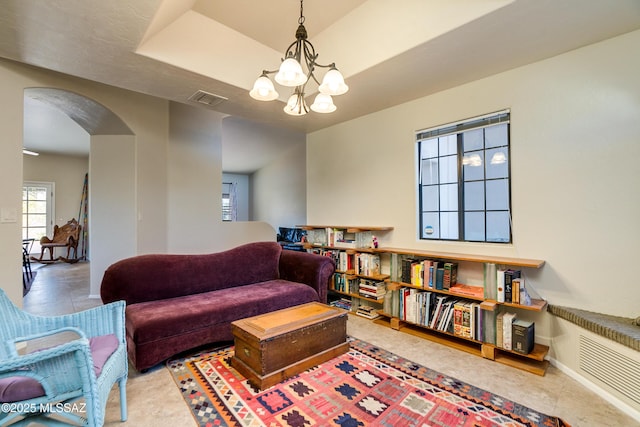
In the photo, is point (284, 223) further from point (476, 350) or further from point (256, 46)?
point (476, 350)

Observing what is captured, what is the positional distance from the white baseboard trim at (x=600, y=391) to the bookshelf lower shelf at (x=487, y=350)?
0.31 ft

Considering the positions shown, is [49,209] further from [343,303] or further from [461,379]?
[461,379]

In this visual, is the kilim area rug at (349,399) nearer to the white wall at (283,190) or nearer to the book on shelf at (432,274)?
the book on shelf at (432,274)

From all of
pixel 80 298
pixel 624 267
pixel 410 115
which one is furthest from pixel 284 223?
pixel 624 267

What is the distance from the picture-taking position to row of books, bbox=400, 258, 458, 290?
2746 millimetres

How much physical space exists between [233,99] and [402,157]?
208 cm

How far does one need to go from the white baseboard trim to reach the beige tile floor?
32mm

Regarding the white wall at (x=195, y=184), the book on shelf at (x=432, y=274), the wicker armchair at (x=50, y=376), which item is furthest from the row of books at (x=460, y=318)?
the white wall at (x=195, y=184)

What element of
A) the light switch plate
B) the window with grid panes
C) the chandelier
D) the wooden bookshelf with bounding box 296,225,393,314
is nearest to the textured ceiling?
the window with grid panes

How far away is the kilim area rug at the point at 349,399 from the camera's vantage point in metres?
1.65

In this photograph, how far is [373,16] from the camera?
8.03 feet

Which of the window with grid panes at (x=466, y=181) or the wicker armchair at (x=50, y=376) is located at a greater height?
the window with grid panes at (x=466, y=181)

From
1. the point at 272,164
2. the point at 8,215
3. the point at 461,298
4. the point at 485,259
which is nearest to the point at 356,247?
the point at 461,298

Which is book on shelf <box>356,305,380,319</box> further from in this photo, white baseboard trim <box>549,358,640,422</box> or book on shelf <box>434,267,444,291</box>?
white baseboard trim <box>549,358,640,422</box>
